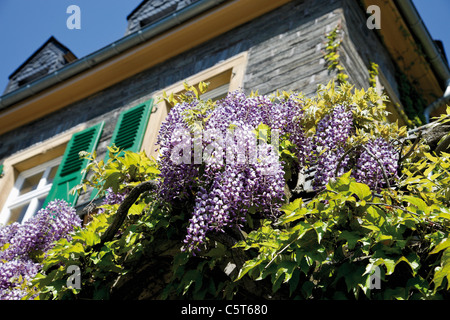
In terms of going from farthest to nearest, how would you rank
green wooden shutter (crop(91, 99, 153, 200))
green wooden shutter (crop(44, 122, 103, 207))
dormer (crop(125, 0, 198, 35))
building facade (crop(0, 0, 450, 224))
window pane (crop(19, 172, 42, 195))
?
dormer (crop(125, 0, 198, 35))
window pane (crop(19, 172, 42, 195))
green wooden shutter (crop(44, 122, 103, 207))
green wooden shutter (crop(91, 99, 153, 200))
building facade (crop(0, 0, 450, 224))

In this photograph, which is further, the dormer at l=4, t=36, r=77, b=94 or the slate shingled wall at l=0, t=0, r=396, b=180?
the dormer at l=4, t=36, r=77, b=94

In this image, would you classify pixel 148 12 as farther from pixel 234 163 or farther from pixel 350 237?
pixel 350 237

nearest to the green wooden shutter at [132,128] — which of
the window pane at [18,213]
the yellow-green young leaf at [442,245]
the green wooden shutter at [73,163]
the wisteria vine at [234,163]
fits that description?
the green wooden shutter at [73,163]

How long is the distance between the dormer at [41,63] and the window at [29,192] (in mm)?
2800

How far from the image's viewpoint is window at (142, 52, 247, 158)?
6.05 m

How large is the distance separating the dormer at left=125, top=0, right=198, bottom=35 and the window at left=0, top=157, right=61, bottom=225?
2513mm

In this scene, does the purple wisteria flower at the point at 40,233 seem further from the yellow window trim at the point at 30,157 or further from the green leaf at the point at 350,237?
the green leaf at the point at 350,237

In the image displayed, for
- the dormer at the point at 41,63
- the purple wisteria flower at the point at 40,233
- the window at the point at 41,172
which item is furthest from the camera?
the dormer at the point at 41,63

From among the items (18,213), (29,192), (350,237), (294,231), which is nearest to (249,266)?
(294,231)

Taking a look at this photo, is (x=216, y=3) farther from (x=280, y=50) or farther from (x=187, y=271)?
(x=187, y=271)

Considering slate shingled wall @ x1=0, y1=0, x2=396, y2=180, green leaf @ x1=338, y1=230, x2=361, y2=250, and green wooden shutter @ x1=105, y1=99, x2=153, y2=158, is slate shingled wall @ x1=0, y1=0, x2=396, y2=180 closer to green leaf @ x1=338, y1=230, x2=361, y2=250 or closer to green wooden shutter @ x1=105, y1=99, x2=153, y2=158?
green wooden shutter @ x1=105, y1=99, x2=153, y2=158

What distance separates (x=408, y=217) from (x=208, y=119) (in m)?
1.45

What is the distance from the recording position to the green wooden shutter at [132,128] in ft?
20.8

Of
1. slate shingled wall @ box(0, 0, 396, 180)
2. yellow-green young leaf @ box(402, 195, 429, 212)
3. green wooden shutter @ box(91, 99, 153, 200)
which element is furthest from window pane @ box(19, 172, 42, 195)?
yellow-green young leaf @ box(402, 195, 429, 212)
